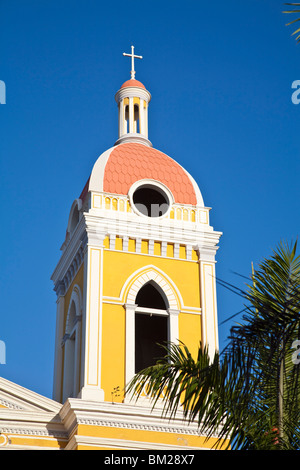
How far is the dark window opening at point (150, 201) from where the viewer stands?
2205cm

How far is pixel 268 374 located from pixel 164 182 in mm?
13333

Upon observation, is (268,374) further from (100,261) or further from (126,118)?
(126,118)

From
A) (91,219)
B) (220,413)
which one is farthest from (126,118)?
(220,413)

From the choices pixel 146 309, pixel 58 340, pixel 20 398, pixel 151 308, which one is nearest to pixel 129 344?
pixel 146 309

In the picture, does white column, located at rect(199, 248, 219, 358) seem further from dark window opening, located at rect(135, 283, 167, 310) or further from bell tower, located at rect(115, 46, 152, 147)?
bell tower, located at rect(115, 46, 152, 147)

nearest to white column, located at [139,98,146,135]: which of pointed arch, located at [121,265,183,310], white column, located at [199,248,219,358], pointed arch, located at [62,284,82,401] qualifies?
white column, located at [199,248,219,358]

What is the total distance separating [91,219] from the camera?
20.9 meters

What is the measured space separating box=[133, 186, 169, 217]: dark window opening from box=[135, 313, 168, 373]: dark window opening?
2.63 meters

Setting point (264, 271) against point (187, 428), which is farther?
point (187, 428)

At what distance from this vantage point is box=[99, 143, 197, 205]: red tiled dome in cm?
2186

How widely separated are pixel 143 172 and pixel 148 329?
3.99 meters

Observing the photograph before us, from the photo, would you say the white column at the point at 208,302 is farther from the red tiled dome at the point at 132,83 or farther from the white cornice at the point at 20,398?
the red tiled dome at the point at 132,83

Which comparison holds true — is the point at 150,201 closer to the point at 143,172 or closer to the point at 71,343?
the point at 143,172

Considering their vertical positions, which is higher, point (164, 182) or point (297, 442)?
point (164, 182)
